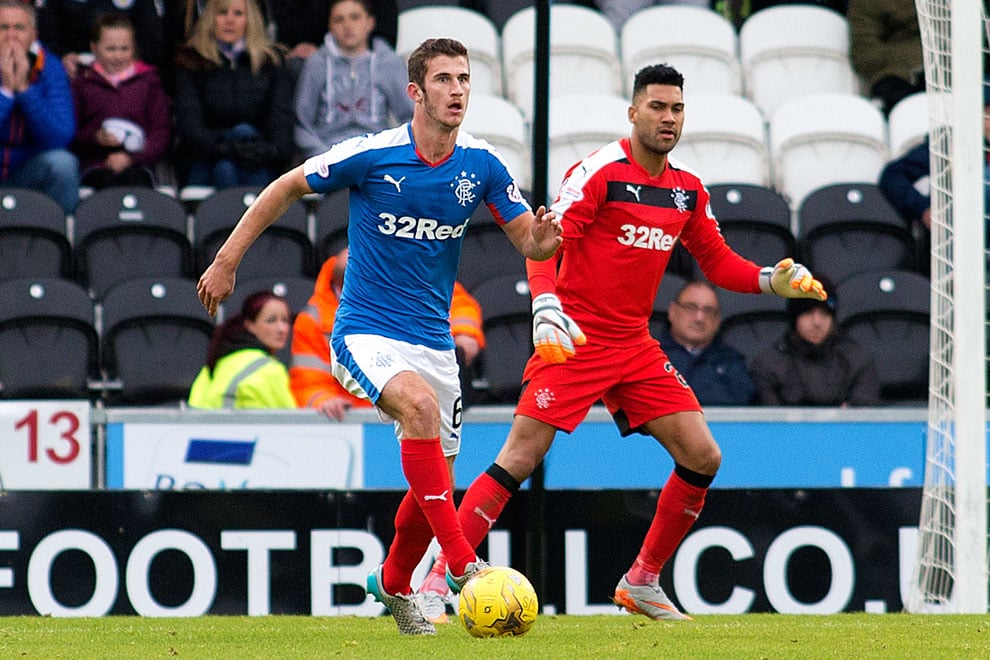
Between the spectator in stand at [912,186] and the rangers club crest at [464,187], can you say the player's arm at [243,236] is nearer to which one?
the rangers club crest at [464,187]

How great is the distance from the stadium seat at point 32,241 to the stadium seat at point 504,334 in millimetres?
2582

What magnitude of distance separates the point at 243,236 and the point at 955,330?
12.5 ft

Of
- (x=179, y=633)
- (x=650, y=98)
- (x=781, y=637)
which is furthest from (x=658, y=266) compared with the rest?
(x=179, y=633)

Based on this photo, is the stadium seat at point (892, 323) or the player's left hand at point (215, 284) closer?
the player's left hand at point (215, 284)

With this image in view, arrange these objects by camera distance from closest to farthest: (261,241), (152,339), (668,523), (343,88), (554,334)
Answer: (554,334), (668,523), (152,339), (261,241), (343,88)

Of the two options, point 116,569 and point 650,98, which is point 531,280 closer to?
point 650,98

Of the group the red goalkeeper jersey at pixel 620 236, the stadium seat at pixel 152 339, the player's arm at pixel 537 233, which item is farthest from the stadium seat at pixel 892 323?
the player's arm at pixel 537 233

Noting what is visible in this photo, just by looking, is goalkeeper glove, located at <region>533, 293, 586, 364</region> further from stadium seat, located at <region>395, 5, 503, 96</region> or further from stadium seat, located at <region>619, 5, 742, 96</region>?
stadium seat, located at <region>619, 5, 742, 96</region>

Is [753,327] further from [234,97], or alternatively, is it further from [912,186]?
[234,97]

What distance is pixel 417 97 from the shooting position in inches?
235

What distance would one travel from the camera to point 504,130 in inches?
456

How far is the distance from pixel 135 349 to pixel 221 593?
2.27 meters

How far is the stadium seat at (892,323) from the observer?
998cm

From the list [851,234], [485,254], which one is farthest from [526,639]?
[851,234]
